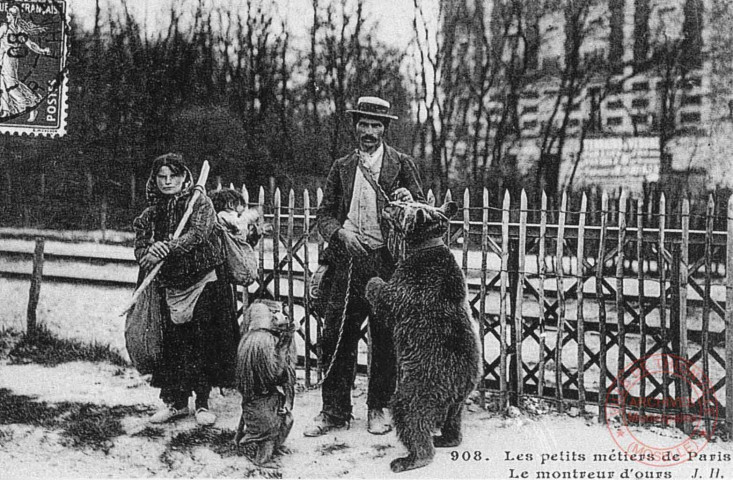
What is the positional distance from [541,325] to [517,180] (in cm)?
110

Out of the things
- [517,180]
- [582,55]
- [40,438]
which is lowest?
[40,438]

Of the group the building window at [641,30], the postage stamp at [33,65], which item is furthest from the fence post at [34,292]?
the building window at [641,30]

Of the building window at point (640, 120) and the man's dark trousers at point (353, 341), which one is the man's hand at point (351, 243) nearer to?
the man's dark trousers at point (353, 341)

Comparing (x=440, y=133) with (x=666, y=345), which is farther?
(x=440, y=133)

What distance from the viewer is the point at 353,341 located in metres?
3.51

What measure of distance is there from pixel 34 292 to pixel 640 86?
16.4 feet

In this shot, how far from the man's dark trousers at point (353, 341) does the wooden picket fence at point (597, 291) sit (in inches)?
19.8

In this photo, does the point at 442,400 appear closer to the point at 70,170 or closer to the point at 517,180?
the point at 517,180

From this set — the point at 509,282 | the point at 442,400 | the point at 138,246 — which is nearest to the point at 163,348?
the point at 138,246

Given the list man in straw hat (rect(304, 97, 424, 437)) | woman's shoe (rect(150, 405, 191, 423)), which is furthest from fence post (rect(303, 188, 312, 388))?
woman's shoe (rect(150, 405, 191, 423))

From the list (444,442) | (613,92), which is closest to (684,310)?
(613,92)

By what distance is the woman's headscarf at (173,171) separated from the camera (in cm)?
338

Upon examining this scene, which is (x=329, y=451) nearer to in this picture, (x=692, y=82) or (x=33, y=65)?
(x=692, y=82)

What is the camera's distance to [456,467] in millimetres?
3146
